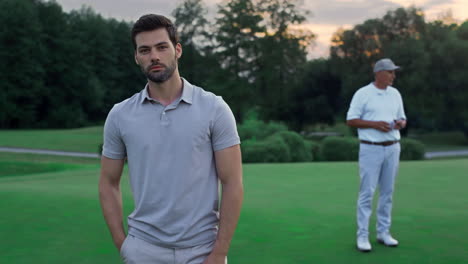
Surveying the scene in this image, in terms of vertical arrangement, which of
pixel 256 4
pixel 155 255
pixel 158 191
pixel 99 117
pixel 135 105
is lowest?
pixel 99 117

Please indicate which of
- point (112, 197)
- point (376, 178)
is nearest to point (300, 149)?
point (376, 178)

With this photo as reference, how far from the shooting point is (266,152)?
2306 centimetres

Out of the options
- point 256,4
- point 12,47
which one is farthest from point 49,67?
point 256,4

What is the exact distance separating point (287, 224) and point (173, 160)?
15.9ft

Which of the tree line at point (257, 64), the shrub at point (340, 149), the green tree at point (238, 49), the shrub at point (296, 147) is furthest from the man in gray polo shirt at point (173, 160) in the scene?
the green tree at point (238, 49)

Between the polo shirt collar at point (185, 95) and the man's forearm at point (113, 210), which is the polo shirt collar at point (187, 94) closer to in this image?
the polo shirt collar at point (185, 95)

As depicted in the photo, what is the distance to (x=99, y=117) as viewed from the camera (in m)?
59.2

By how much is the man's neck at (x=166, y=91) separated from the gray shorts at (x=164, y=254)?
664 millimetres

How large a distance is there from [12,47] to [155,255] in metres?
54.6

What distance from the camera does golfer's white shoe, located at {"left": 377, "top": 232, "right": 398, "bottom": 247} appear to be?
5.62 m

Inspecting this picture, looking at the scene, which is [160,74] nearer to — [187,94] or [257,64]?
[187,94]

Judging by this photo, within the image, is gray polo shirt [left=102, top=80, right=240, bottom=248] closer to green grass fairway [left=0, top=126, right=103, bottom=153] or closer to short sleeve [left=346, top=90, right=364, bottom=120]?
short sleeve [left=346, top=90, right=364, bottom=120]

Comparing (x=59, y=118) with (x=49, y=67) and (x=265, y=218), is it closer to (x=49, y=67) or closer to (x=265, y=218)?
(x=49, y=67)

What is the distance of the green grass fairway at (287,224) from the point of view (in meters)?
5.34
